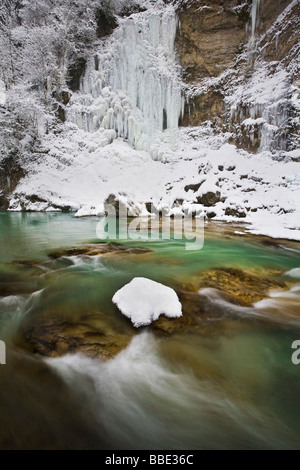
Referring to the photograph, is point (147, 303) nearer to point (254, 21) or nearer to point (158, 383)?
point (158, 383)

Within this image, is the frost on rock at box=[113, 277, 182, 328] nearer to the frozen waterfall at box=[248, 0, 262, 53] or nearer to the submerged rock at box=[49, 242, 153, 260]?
the submerged rock at box=[49, 242, 153, 260]

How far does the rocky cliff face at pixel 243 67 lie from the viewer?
13.9m

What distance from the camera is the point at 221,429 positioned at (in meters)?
1.28

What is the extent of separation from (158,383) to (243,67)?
70.0 feet

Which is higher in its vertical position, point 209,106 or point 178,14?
point 178,14

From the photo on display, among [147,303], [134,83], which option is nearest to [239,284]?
[147,303]

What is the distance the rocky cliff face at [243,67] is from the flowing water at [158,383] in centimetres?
1515

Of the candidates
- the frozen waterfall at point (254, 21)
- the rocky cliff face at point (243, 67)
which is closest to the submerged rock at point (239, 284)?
the rocky cliff face at point (243, 67)

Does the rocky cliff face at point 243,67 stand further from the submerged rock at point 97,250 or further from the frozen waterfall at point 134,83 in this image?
the submerged rock at point 97,250

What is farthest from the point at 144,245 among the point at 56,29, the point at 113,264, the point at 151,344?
the point at 56,29

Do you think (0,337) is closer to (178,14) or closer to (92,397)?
(92,397)

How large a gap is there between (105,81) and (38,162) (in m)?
8.08

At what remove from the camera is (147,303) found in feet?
7.30

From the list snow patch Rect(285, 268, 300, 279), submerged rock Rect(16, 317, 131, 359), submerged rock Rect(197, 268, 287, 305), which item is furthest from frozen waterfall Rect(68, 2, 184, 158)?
submerged rock Rect(16, 317, 131, 359)
